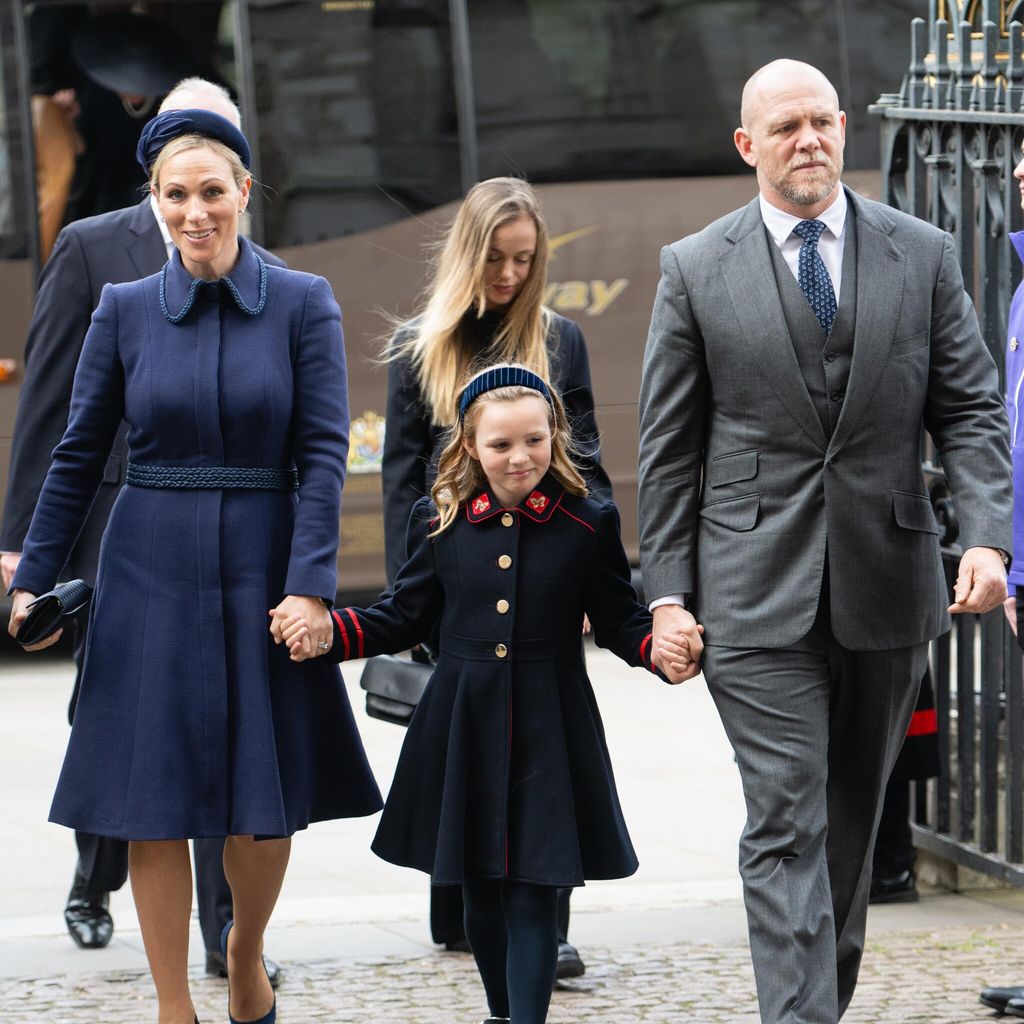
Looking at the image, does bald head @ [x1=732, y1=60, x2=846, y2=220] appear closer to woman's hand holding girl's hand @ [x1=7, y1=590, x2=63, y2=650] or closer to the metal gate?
the metal gate

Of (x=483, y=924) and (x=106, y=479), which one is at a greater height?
(x=106, y=479)

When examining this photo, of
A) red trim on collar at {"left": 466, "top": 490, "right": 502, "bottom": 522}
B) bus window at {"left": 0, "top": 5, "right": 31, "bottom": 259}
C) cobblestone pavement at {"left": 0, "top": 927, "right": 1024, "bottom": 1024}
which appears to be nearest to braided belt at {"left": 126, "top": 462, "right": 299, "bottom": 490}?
red trim on collar at {"left": 466, "top": 490, "right": 502, "bottom": 522}

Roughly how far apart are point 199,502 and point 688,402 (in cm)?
103

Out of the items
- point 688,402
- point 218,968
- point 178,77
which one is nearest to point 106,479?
point 218,968

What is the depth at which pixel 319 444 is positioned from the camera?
4.45 metres

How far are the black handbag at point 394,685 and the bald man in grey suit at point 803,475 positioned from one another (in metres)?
0.83

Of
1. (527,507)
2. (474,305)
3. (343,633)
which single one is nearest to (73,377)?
(474,305)

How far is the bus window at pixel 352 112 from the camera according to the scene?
32.2 feet

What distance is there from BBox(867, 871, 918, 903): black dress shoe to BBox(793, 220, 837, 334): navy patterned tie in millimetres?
2217

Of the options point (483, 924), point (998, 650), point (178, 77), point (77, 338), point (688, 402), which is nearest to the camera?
point (688, 402)

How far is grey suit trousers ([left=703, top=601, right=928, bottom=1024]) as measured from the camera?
13.3 feet

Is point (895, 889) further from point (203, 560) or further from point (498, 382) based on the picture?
point (203, 560)

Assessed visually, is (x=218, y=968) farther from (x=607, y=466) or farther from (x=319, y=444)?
(x=607, y=466)

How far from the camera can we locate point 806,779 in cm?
412
